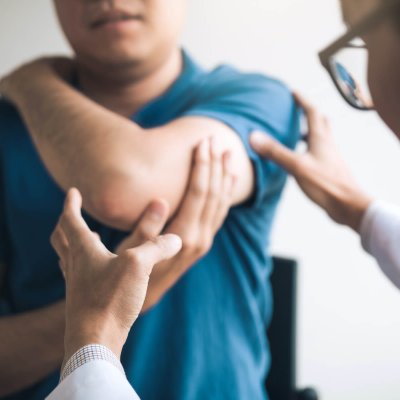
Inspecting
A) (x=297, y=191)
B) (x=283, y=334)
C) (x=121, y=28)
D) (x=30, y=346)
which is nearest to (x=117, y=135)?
(x=121, y=28)

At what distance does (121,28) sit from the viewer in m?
0.52

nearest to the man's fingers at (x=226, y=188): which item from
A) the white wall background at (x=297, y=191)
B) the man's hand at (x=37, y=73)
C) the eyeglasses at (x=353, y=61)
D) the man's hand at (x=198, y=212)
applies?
the man's hand at (x=198, y=212)

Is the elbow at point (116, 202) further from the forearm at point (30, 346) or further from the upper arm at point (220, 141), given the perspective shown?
the forearm at point (30, 346)

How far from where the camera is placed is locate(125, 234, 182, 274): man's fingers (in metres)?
0.30

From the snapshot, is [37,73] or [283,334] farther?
[283,334]

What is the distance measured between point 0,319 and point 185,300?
0.70 feet

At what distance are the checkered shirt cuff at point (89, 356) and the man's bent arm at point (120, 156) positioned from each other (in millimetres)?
146

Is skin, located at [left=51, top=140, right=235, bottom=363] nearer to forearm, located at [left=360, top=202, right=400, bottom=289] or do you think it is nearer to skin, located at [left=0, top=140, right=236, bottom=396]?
skin, located at [left=0, top=140, right=236, bottom=396]

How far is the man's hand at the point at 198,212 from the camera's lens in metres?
0.45

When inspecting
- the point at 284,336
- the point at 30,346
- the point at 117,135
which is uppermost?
the point at 117,135

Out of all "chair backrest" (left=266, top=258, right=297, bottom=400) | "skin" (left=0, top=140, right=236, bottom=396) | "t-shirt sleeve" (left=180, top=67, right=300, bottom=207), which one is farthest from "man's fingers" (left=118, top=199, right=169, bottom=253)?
"chair backrest" (left=266, top=258, right=297, bottom=400)

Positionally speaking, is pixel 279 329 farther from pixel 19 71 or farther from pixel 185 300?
pixel 19 71

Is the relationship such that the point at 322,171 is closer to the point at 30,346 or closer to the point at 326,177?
the point at 326,177

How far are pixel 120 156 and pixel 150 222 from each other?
0.20 feet
